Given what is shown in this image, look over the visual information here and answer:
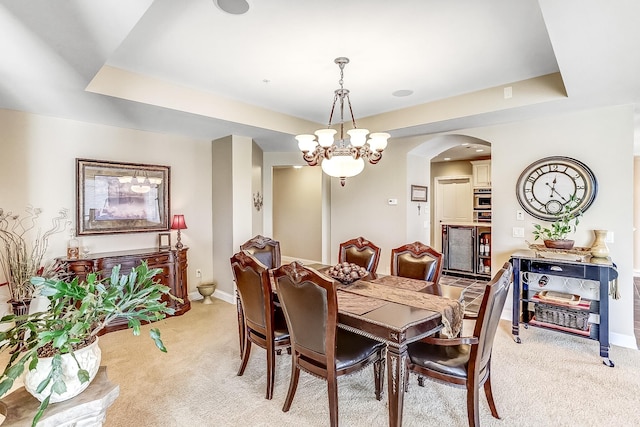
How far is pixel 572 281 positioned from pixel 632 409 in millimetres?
1532

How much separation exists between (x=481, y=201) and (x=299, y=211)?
4071mm

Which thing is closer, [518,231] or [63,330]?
[63,330]

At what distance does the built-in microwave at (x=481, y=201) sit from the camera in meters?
7.10

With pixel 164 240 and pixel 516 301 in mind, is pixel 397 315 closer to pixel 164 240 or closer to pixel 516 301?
pixel 516 301

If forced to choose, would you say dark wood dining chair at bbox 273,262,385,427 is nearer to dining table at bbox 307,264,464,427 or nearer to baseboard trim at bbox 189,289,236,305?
dining table at bbox 307,264,464,427

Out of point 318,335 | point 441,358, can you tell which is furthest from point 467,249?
point 318,335

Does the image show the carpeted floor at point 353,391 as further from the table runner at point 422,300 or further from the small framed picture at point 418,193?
the small framed picture at point 418,193

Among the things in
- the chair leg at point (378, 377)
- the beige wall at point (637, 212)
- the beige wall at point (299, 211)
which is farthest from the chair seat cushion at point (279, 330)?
the beige wall at point (637, 212)

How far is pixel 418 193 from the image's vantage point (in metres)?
5.14

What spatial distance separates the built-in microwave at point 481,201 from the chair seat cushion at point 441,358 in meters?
5.69

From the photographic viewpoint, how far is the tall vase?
10.3 ft

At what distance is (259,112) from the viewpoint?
4219 mm

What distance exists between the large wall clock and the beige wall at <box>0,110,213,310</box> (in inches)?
169

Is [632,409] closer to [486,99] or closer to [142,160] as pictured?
[486,99]
